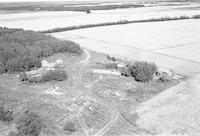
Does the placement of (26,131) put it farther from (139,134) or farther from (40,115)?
(139,134)

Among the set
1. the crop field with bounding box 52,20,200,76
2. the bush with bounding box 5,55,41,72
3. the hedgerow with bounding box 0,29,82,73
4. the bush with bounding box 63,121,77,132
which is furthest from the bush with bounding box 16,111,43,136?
the crop field with bounding box 52,20,200,76

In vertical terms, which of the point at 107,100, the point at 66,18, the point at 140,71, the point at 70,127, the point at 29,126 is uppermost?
the point at 29,126

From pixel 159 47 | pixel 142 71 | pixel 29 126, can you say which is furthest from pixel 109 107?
pixel 159 47

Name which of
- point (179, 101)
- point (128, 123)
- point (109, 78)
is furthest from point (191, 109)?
point (109, 78)

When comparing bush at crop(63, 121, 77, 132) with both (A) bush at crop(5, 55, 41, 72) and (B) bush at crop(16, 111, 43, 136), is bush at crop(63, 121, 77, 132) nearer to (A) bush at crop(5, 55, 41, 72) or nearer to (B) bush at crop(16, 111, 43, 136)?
(B) bush at crop(16, 111, 43, 136)

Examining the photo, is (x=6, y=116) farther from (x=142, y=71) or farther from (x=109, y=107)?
(x=142, y=71)

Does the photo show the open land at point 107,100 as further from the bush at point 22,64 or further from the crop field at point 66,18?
the crop field at point 66,18
